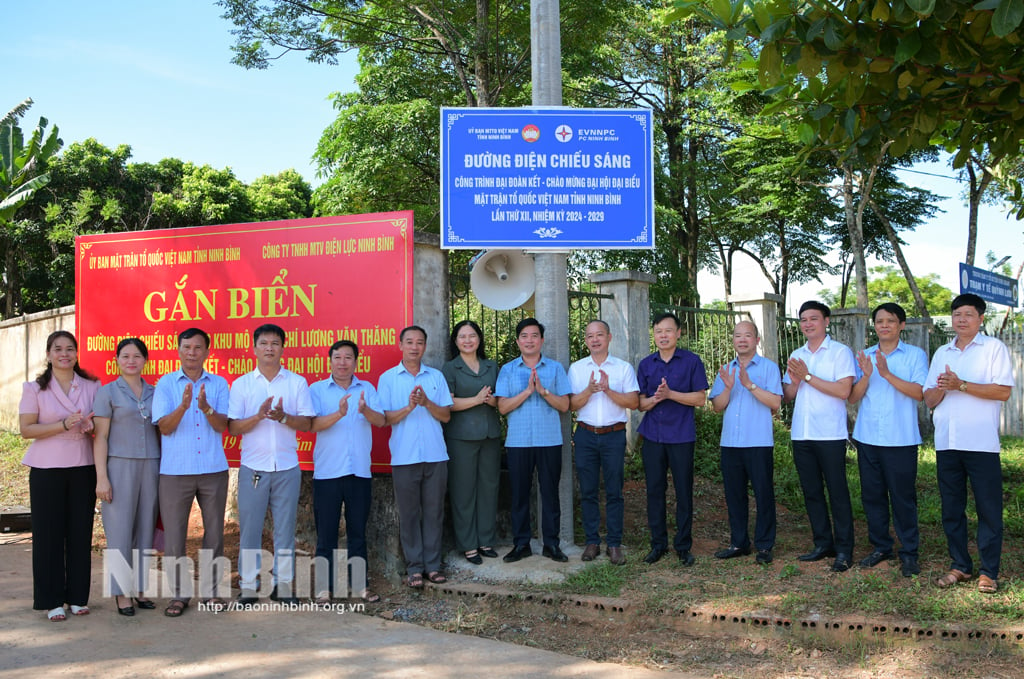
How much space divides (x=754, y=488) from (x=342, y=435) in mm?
2746

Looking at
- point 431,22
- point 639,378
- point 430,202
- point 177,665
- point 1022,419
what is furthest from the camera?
point 430,202

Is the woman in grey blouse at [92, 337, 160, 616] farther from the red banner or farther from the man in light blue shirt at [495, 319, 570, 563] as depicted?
the man in light blue shirt at [495, 319, 570, 563]

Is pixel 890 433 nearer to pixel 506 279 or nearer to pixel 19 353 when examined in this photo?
pixel 506 279

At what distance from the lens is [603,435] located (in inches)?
222

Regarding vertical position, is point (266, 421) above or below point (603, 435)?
above

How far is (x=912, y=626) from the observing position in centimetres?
431

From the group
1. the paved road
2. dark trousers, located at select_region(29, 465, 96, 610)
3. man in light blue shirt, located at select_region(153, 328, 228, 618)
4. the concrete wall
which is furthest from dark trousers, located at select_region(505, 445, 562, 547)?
the concrete wall

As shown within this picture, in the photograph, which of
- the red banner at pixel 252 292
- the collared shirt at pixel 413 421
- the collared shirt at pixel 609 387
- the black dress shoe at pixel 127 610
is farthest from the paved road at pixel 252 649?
the collared shirt at pixel 609 387

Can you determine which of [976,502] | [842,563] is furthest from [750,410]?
[976,502]

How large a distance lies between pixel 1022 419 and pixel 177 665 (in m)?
14.7

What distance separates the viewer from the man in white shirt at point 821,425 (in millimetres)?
5355

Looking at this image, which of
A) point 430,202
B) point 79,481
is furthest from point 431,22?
point 79,481

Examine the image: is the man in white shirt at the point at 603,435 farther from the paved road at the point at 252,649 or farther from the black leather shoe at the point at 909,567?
Answer: the black leather shoe at the point at 909,567

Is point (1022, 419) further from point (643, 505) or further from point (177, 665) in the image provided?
point (177, 665)
